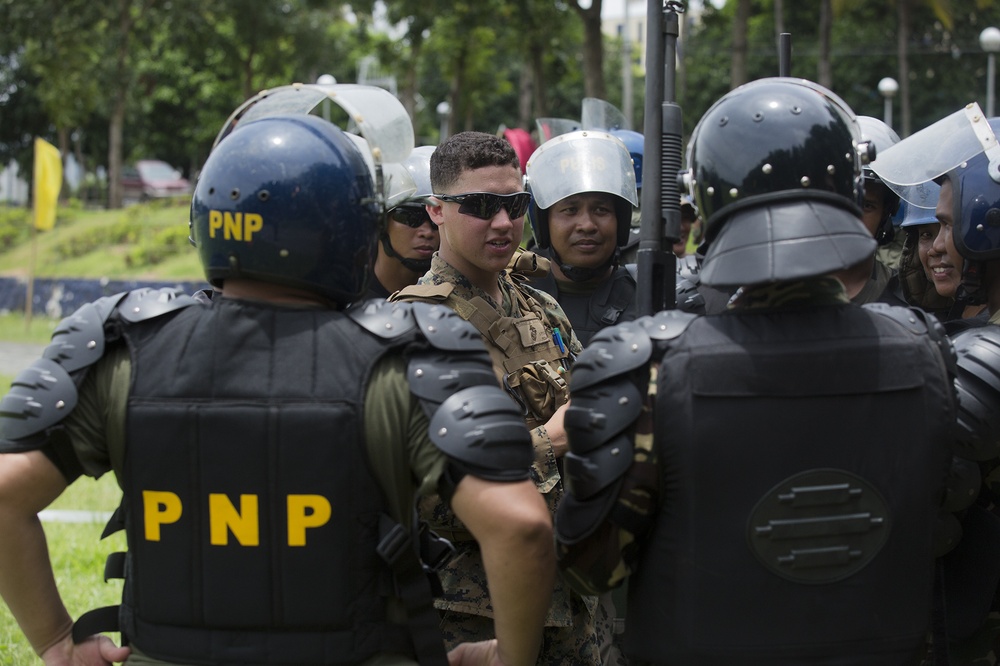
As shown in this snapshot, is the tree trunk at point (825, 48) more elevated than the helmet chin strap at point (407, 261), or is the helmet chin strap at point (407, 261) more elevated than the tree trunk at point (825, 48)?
the tree trunk at point (825, 48)

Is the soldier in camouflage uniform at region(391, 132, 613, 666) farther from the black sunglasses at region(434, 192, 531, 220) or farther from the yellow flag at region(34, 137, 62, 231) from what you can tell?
the yellow flag at region(34, 137, 62, 231)

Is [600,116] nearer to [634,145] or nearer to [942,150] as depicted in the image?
[634,145]

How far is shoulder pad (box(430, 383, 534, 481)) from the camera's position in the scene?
216 cm

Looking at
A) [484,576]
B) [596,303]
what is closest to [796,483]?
[484,576]

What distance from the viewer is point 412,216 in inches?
176

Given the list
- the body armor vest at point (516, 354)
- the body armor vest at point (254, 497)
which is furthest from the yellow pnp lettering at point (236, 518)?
the body armor vest at point (516, 354)

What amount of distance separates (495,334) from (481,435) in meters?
1.33

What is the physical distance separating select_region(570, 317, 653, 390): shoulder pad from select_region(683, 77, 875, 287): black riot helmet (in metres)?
0.20

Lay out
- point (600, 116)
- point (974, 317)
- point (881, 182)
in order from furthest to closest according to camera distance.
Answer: point (600, 116) < point (881, 182) < point (974, 317)

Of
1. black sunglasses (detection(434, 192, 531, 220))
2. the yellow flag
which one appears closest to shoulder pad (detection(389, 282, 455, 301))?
black sunglasses (detection(434, 192, 531, 220))

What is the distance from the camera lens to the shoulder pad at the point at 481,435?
2.16m

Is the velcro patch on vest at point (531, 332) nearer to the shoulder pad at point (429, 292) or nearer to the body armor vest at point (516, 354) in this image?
the body armor vest at point (516, 354)

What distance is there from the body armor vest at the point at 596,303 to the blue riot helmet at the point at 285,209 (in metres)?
2.00

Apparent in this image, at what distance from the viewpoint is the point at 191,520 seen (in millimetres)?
2230
